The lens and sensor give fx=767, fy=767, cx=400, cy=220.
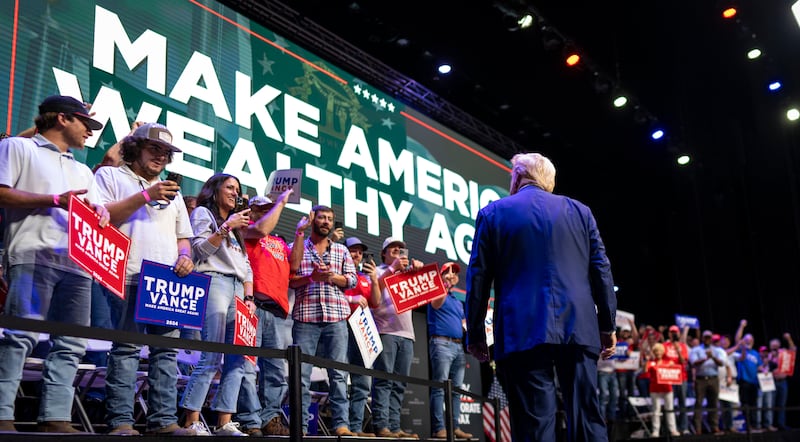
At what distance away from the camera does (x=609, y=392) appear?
10391 mm

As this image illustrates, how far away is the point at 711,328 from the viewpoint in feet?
52.3

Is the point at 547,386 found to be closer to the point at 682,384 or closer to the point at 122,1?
the point at 122,1

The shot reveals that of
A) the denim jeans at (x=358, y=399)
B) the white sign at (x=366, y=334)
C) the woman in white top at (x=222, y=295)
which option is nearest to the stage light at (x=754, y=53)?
the white sign at (x=366, y=334)

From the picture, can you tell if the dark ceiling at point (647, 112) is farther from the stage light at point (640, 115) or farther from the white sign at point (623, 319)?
the white sign at point (623, 319)

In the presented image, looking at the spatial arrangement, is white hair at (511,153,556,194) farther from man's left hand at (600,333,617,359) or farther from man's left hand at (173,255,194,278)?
man's left hand at (173,255,194,278)

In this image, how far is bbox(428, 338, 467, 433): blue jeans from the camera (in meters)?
6.61

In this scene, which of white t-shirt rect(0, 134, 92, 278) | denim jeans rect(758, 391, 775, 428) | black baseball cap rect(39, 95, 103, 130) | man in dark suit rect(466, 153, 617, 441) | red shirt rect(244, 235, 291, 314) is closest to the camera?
man in dark suit rect(466, 153, 617, 441)

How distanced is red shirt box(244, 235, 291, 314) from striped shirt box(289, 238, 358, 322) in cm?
27

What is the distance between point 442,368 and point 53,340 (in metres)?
4.03

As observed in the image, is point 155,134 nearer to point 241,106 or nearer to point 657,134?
point 241,106

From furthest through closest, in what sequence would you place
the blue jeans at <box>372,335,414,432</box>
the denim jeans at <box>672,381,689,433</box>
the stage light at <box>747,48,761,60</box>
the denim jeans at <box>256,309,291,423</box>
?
the stage light at <box>747,48,761,60</box>
the denim jeans at <box>672,381,689,433</box>
the blue jeans at <box>372,335,414,432</box>
the denim jeans at <box>256,309,291,423</box>

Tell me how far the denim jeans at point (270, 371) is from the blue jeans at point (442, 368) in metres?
1.89

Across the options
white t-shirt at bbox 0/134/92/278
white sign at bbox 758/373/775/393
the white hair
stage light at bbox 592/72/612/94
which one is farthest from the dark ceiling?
the white hair

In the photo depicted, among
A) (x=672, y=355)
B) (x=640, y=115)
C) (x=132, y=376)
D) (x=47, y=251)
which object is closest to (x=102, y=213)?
(x=47, y=251)
